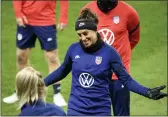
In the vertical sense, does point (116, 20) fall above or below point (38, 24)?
above

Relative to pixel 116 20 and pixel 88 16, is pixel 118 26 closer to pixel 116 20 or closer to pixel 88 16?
pixel 116 20

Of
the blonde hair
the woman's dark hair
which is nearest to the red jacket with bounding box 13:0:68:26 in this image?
the woman's dark hair

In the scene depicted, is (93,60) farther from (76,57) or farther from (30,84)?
(30,84)

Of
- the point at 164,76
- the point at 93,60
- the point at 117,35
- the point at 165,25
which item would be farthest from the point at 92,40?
the point at 165,25

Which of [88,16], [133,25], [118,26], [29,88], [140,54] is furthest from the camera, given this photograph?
[140,54]

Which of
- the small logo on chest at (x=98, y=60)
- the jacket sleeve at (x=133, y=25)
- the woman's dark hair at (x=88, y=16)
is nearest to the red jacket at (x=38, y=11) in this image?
the jacket sleeve at (x=133, y=25)

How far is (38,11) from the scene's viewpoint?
7770 millimetres

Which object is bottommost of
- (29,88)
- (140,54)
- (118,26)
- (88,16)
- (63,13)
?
(140,54)

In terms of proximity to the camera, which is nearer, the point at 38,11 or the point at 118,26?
the point at 118,26

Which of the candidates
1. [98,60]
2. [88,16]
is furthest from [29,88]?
[88,16]

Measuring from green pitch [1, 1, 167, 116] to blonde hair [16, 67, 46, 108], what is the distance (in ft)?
11.7

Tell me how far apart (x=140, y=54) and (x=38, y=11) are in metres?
3.31

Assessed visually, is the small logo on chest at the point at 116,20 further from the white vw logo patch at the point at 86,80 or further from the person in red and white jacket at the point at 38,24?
the person in red and white jacket at the point at 38,24

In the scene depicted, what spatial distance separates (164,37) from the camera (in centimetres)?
1150
